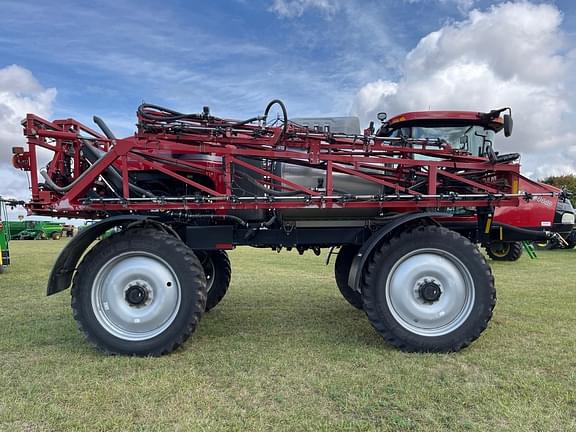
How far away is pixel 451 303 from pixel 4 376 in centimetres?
370

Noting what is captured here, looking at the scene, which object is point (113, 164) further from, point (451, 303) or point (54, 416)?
point (451, 303)

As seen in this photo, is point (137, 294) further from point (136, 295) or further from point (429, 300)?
point (429, 300)

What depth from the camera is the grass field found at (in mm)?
2750

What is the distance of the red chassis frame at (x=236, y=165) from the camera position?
4117 mm

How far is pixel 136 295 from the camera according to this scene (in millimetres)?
4066

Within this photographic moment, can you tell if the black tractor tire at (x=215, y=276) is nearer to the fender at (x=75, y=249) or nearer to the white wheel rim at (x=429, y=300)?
the fender at (x=75, y=249)

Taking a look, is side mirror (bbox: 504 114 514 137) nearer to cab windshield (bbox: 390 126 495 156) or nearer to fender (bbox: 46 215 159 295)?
cab windshield (bbox: 390 126 495 156)

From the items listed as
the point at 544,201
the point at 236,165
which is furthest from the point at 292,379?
the point at 544,201

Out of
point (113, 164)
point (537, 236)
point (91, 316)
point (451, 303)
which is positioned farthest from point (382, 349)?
point (113, 164)

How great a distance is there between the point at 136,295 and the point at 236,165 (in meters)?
1.51

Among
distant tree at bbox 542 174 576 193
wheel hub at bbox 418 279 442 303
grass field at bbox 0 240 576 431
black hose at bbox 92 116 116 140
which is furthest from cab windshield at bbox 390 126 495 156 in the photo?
distant tree at bbox 542 174 576 193

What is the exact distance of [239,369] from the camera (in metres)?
3.62

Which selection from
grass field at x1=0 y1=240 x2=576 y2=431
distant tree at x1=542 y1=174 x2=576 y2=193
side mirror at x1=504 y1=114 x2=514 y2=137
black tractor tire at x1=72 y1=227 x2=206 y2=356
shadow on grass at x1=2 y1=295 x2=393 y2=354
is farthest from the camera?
distant tree at x1=542 y1=174 x2=576 y2=193

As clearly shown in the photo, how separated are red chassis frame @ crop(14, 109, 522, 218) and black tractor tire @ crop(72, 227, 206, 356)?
38 cm
